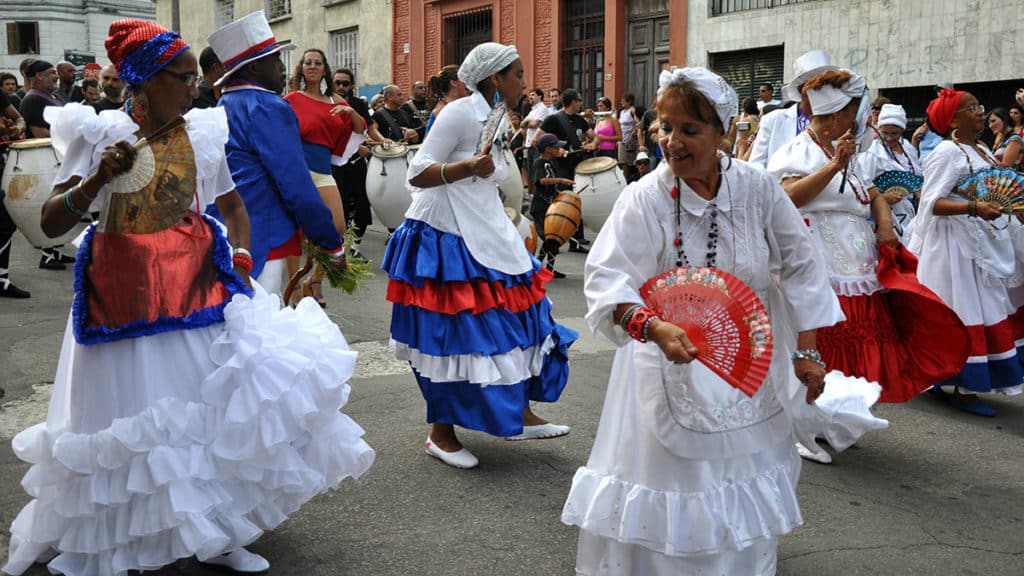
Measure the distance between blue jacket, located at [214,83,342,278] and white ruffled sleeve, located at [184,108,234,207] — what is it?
101 centimetres

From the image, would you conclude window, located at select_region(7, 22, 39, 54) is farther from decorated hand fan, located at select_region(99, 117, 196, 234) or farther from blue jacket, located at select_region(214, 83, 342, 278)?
decorated hand fan, located at select_region(99, 117, 196, 234)

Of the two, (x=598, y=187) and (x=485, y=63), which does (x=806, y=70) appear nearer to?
(x=485, y=63)

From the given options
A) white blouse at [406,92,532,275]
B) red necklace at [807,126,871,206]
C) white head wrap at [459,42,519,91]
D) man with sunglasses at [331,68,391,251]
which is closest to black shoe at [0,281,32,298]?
man with sunglasses at [331,68,391,251]

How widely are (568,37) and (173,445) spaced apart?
22443mm

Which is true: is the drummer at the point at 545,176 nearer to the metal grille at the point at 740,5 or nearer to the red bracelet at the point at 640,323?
the metal grille at the point at 740,5

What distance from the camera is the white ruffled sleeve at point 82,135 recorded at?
11.2 feet

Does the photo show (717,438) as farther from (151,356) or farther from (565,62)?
(565,62)

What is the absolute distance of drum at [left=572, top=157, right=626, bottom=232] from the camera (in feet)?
41.5

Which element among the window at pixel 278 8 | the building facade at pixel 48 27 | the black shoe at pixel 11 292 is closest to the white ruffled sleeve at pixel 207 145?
the black shoe at pixel 11 292

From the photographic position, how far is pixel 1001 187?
20.0 feet

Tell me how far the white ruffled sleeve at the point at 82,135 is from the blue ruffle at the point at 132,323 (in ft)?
0.70

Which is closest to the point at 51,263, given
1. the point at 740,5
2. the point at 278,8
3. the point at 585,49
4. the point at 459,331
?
the point at 459,331

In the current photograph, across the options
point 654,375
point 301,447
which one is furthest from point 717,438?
point 301,447

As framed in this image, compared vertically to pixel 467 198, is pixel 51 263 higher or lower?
lower
